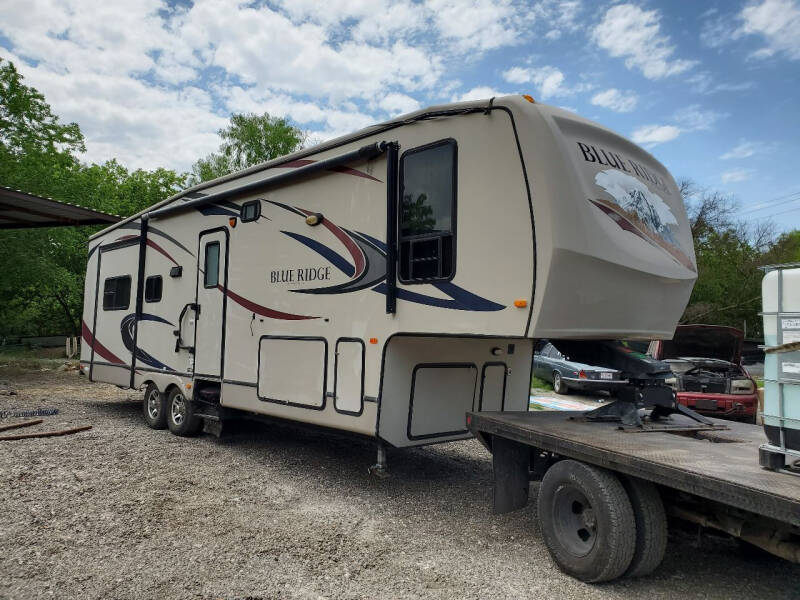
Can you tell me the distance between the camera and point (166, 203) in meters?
8.41

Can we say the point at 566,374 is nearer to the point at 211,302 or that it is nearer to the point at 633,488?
the point at 211,302

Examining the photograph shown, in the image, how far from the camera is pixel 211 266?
7441 millimetres

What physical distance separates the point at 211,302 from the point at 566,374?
8322mm

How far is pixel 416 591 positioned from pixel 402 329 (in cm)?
206

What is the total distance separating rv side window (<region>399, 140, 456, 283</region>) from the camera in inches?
187

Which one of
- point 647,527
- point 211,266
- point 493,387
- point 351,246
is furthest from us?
point 211,266

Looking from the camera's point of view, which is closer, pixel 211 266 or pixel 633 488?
pixel 633 488

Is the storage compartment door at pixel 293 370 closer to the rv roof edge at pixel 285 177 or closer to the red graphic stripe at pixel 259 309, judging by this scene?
the red graphic stripe at pixel 259 309

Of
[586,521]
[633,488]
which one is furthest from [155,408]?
[633,488]

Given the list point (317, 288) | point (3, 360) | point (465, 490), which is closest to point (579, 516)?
point (465, 490)

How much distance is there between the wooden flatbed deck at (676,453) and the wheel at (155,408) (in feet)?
16.8

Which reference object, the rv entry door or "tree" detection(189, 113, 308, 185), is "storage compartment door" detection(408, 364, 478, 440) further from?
"tree" detection(189, 113, 308, 185)

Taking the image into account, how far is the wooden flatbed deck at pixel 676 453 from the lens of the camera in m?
2.84

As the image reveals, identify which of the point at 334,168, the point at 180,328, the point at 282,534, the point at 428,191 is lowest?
the point at 282,534
